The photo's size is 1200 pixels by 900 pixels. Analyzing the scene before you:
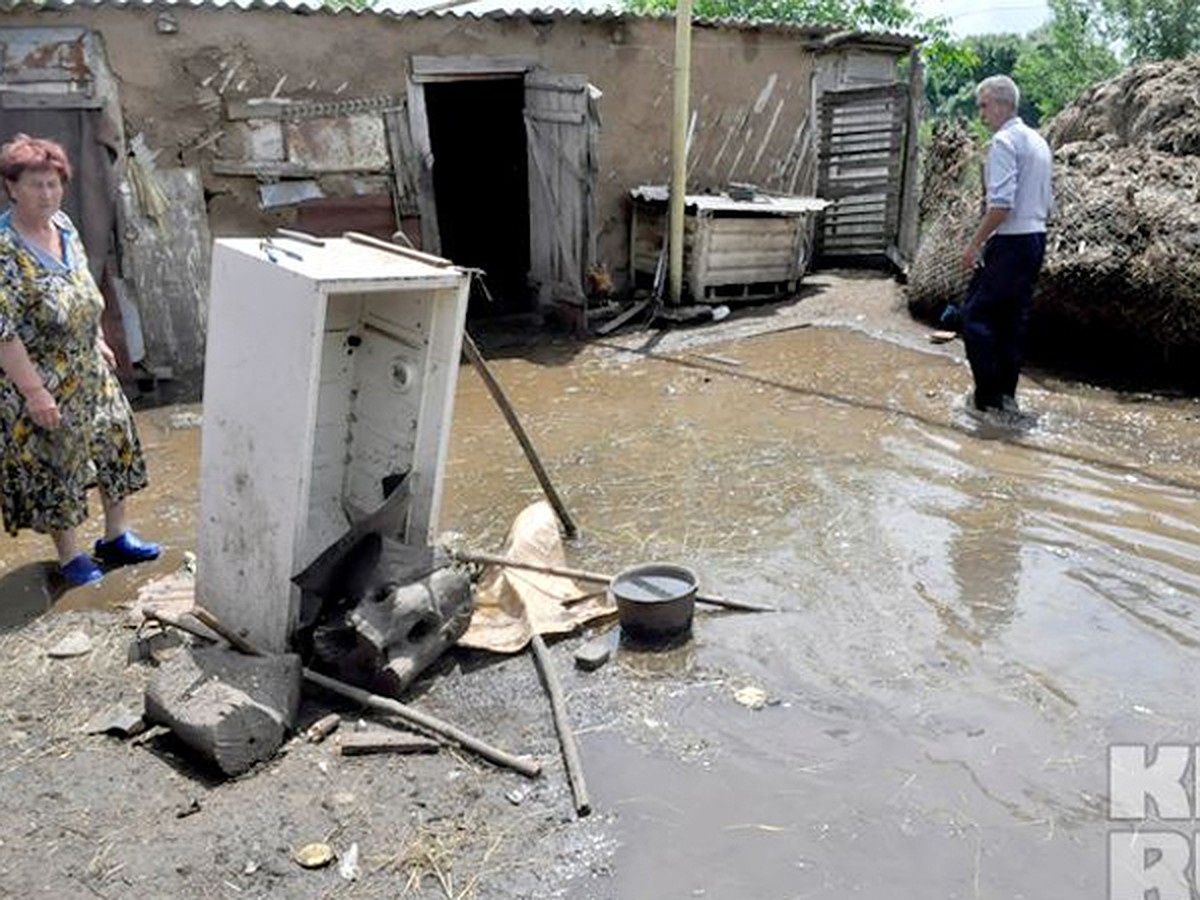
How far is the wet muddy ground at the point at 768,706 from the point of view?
9.94 ft

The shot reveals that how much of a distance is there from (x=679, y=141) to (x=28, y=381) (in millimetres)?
6937

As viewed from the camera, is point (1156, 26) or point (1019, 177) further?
point (1156, 26)

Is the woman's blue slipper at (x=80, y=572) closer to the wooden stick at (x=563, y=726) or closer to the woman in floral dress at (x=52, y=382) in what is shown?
the woman in floral dress at (x=52, y=382)

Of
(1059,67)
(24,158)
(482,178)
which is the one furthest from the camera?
(1059,67)

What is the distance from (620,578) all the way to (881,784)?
138 centimetres

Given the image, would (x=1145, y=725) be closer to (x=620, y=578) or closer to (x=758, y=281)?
(x=620, y=578)

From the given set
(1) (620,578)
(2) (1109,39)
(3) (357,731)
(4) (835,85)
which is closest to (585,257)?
(4) (835,85)

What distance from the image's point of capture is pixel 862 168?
41.1 ft

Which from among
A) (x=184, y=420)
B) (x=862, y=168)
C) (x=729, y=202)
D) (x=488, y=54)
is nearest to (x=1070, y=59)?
(x=862, y=168)

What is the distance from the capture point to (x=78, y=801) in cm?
333

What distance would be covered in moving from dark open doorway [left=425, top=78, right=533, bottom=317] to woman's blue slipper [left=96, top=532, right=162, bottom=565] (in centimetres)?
782

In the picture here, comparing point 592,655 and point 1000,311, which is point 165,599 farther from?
point 1000,311

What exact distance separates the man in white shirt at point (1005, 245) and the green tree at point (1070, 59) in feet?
78.8

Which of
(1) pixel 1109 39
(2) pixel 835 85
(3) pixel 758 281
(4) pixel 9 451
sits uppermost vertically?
(1) pixel 1109 39
